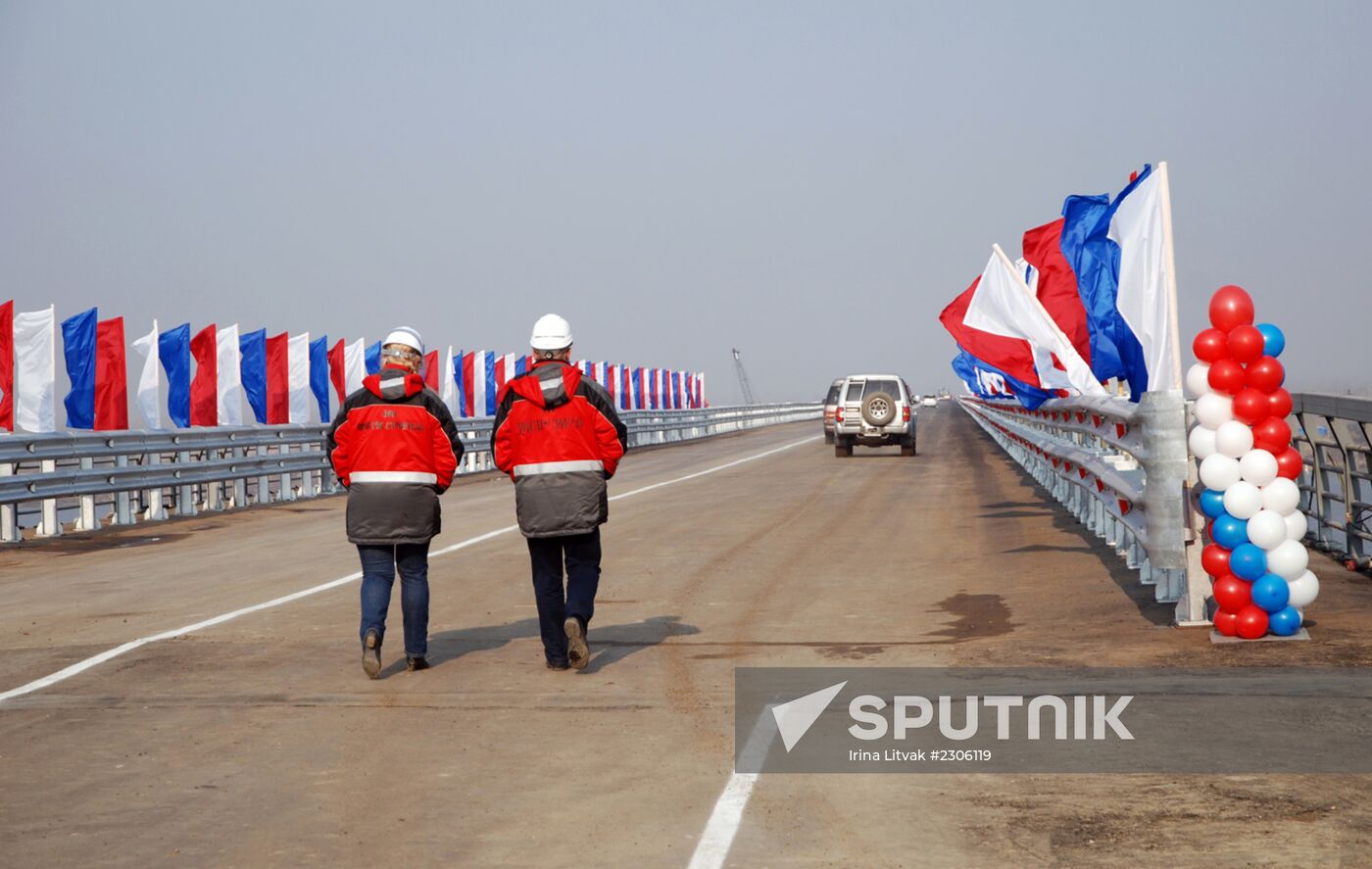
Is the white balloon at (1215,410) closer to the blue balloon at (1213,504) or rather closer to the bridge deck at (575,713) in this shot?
the blue balloon at (1213,504)

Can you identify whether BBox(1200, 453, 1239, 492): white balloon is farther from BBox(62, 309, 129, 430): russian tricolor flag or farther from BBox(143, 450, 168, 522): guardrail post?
BBox(62, 309, 129, 430): russian tricolor flag

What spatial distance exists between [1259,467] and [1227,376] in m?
0.53

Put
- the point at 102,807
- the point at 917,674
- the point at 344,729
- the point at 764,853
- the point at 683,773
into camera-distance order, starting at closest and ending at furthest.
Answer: the point at 764,853 → the point at 102,807 → the point at 683,773 → the point at 344,729 → the point at 917,674

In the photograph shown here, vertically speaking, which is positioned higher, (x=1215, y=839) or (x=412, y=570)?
(x=412, y=570)

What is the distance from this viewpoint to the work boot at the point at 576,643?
798 cm

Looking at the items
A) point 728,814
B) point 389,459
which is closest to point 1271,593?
point 728,814

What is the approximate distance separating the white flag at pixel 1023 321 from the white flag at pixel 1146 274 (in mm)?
4440

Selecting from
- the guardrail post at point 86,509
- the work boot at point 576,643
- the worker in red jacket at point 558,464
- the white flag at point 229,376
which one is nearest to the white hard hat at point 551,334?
the worker in red jacket at point 558,464

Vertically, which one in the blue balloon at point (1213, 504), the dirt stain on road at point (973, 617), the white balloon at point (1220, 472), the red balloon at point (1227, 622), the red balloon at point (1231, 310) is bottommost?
the dirt stain on road at point (973, 617)

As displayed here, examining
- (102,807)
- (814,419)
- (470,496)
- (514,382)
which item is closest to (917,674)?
(514,382)

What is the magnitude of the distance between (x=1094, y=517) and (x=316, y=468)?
15620 mm

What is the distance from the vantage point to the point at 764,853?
4723 millimetres

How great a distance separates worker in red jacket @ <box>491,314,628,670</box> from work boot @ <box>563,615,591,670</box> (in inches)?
4.7

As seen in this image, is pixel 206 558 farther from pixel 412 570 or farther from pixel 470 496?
pixel 470 496
